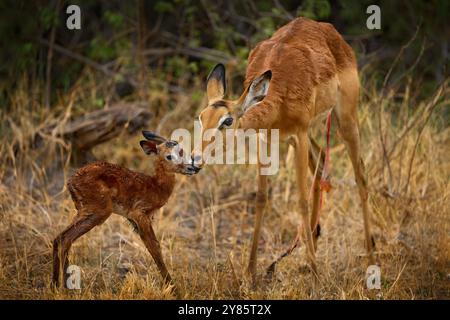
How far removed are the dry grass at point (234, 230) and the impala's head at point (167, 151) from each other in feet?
2.66

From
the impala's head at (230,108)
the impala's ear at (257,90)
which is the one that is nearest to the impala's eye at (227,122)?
the impala's head at (230,108)

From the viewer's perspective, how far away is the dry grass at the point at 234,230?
5742 millimetres

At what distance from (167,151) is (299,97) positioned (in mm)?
1226

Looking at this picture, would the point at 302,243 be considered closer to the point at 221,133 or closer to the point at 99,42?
the point at 221,133

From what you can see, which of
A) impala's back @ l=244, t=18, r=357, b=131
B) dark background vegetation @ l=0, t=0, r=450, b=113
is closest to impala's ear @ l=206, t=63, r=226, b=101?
impala's back @ l=244, t=18, r=357, b=131

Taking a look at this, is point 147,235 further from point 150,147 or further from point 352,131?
point 352,131

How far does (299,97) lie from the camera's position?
19.2 ft

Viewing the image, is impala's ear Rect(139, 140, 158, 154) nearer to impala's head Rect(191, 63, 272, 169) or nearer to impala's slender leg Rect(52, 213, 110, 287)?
impala's head Rect(191, 63, 272, 169)

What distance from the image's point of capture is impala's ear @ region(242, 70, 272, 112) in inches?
206

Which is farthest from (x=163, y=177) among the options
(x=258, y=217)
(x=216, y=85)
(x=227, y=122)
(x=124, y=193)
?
(x=258, y=217)

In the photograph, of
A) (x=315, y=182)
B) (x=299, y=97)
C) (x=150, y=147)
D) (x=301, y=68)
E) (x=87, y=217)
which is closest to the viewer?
(x=87, y=217)

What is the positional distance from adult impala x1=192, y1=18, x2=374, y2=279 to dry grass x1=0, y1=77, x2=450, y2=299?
354 millimetres

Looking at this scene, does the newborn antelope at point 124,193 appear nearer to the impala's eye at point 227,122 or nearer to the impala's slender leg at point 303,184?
the impala's eye at point 227,122

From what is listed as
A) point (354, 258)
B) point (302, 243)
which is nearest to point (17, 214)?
point (302, 243)
